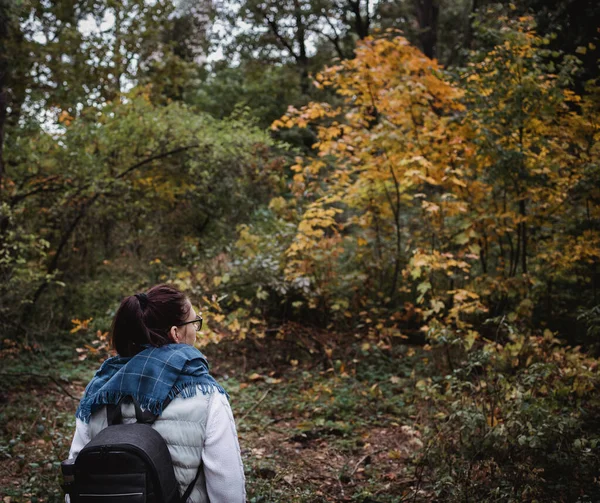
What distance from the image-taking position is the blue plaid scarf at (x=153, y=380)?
6.54ft

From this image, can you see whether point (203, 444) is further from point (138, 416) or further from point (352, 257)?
point (352, 257)

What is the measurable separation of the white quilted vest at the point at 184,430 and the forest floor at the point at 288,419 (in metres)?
1.99

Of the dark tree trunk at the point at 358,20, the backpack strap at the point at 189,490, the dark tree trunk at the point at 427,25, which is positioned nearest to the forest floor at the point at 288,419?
the backpack strap at the point at 189,490

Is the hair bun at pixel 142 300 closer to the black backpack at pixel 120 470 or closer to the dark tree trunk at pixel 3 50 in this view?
the black backpack at pixel 120 470

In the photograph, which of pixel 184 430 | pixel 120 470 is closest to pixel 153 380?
pixel 184 430

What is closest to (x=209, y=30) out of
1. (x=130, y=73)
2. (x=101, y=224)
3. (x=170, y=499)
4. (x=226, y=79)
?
(x=226, y=79)

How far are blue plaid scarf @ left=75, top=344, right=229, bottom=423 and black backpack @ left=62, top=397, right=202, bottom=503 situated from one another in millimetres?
142

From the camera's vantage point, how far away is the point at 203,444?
6.60 feet

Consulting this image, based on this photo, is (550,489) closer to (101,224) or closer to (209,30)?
(101,224)

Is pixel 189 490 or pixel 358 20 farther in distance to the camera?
pixel 358 20

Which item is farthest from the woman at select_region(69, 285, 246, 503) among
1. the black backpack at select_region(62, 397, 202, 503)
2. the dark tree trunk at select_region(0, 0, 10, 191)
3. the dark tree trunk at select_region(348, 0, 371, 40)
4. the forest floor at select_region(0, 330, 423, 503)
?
the dark tree trunk at select_region(348, 0, 371, 40)

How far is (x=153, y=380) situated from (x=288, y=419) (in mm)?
4045

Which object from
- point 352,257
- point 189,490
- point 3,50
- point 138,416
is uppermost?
point 3,50

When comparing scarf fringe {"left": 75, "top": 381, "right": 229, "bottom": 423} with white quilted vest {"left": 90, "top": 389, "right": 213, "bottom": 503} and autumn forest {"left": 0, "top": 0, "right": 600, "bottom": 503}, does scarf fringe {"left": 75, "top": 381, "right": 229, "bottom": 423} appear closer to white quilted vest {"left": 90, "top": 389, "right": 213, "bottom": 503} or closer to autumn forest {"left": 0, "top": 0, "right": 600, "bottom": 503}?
white quilted vest {"left": 90, "top": 389, "right": 213, "bottom": 503}
